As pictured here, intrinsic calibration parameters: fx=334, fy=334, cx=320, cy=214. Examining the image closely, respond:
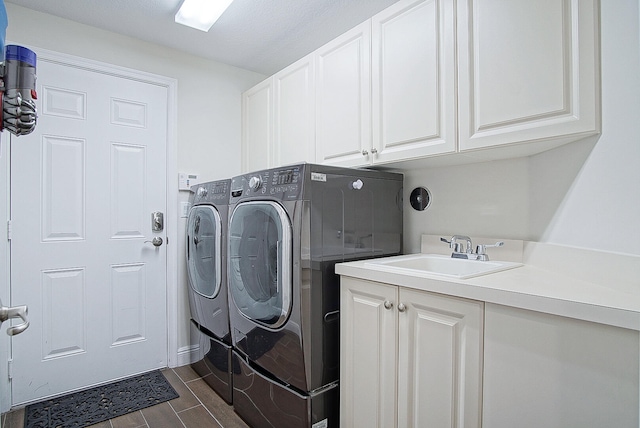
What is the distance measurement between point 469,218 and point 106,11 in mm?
2514

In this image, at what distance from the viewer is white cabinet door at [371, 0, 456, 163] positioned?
4.70ft

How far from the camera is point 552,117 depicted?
1.15 m

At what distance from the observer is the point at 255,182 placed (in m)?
1.75

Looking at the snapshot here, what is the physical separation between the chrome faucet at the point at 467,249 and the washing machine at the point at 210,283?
1.32 metres

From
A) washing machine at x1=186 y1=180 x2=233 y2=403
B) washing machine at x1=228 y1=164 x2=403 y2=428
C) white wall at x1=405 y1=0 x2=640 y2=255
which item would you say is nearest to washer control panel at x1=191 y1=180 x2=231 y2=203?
washing machine at x1=186 y1=180 x2=233 y2=403

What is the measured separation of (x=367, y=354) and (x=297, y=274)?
446mm

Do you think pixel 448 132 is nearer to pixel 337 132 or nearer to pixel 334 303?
pixel 337 132

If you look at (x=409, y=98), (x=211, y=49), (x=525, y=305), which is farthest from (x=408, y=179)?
(x=211, y=49)

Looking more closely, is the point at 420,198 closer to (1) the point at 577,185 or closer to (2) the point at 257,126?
(1) the point at 577,185

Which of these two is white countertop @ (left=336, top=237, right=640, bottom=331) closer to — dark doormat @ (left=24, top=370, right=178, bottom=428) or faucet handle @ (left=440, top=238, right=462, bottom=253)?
faucet handle @ (left=440, top=238, right=462, bottom=253)

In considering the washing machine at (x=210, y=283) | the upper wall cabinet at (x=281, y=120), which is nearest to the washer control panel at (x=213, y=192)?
the washing machine at (x=210, y=283)

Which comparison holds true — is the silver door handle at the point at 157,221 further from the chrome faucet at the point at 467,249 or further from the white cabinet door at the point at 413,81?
the chrome faucet at the point at 467,249

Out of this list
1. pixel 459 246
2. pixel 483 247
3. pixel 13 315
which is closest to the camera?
pixel 13 315

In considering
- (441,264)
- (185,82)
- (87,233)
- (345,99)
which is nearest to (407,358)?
(441,264)
